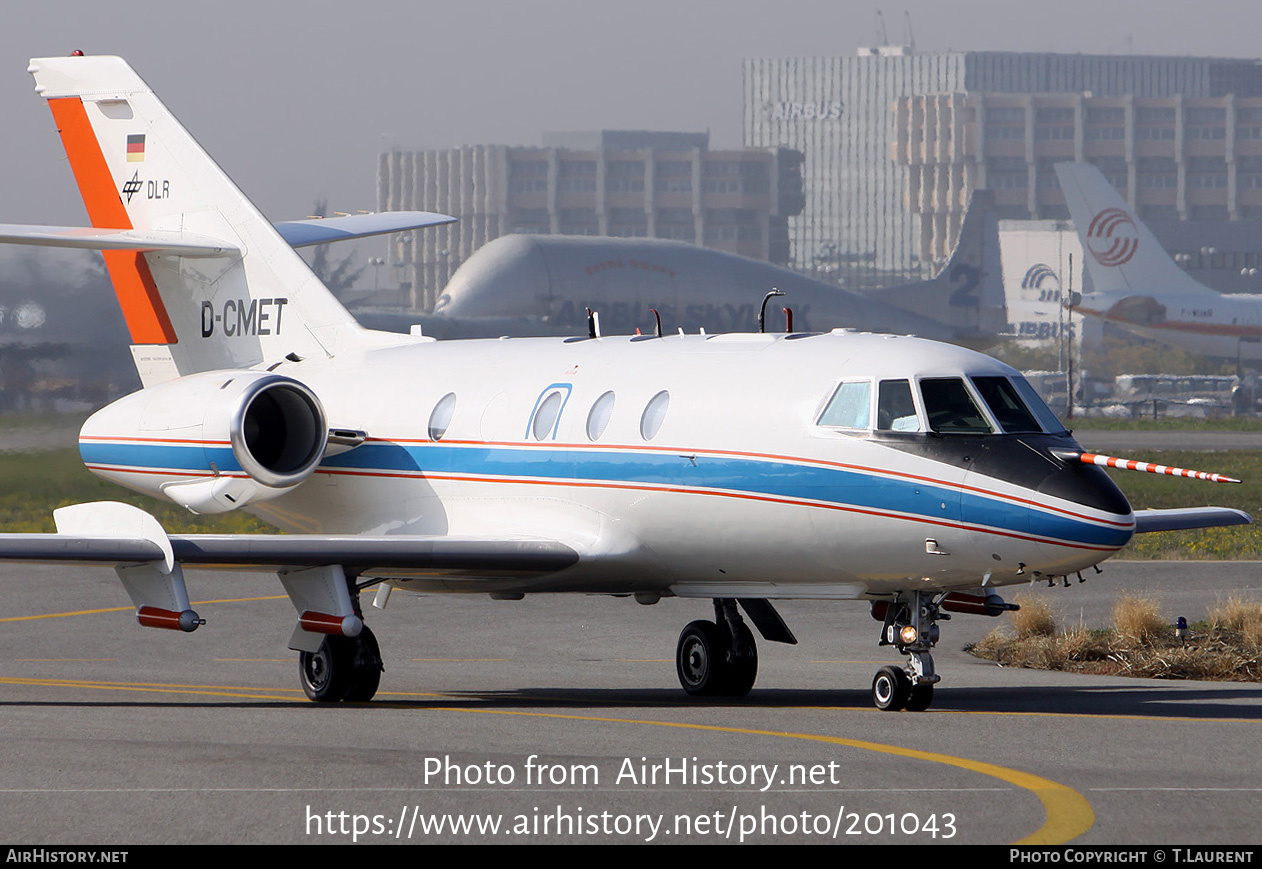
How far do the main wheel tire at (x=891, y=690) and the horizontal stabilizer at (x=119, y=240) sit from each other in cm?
990

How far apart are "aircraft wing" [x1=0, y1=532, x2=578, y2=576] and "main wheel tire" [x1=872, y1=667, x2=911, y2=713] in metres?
3.06

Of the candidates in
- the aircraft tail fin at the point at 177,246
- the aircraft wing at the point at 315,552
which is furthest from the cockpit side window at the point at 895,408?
the aircraft tail fin at the point at 177,246

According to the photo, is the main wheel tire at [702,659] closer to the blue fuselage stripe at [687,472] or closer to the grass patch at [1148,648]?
the blue fuselage stripe at [687,472]

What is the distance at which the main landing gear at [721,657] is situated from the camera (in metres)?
16.9

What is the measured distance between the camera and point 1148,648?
19.2 metres

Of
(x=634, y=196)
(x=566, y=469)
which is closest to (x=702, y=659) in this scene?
(x=566, y=469)

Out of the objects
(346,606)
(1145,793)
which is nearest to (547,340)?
(346,606)

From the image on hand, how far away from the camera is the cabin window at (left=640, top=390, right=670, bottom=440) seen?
1606cm

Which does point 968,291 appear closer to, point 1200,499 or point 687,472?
point 1200,499

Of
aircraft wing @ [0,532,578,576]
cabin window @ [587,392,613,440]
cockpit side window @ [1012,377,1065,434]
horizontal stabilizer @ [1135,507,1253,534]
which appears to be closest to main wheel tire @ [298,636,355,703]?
aircraft wing @ [0,532,578,576]

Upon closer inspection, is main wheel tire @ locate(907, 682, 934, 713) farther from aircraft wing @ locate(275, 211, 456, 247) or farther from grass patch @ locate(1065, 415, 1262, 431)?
grass patch @ locate(1065, 415, 1262, 431)

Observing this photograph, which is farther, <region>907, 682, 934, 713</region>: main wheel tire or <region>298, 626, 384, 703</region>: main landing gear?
<region>298, 626, 384, 703</region>: main landing gear
